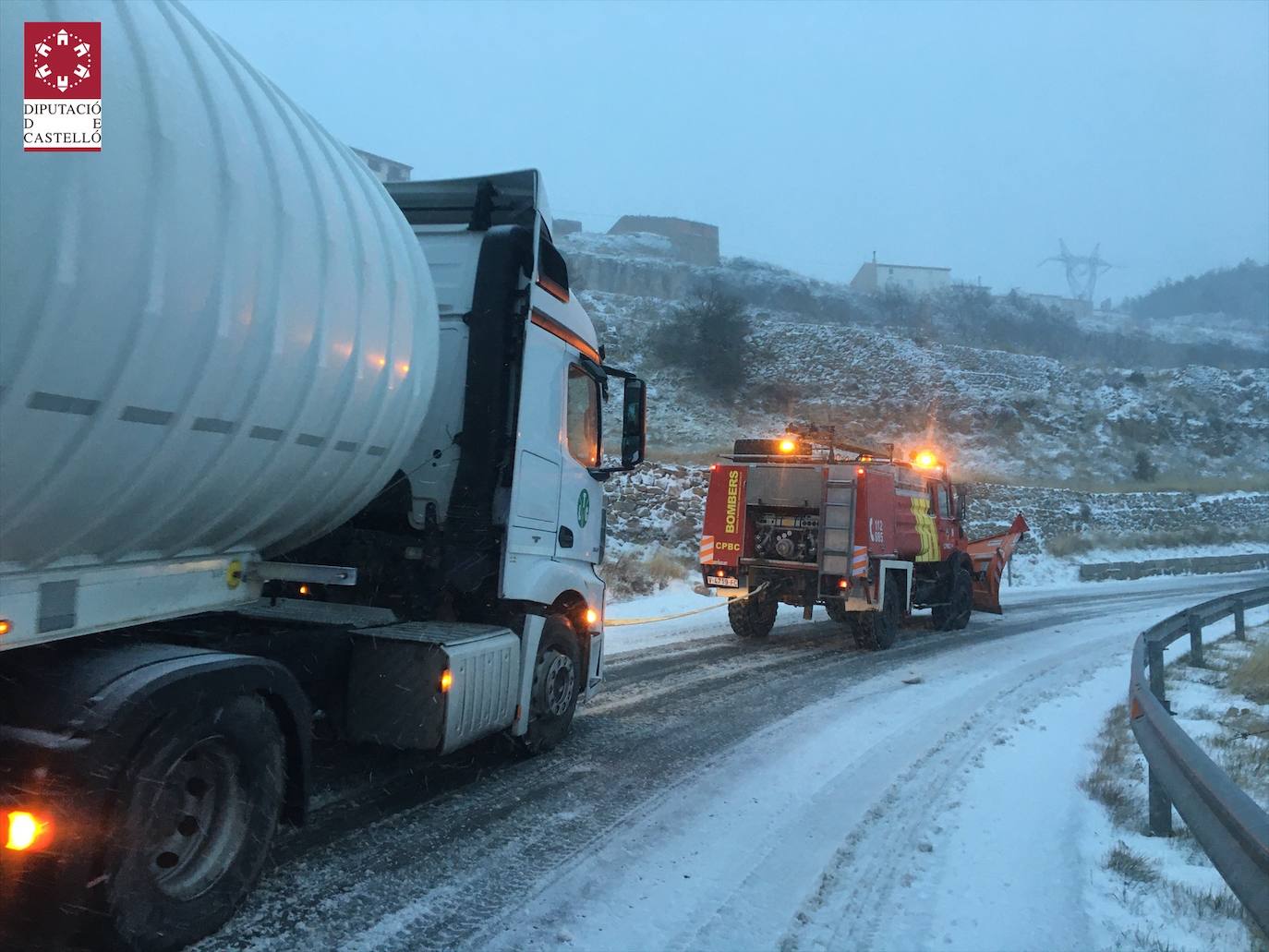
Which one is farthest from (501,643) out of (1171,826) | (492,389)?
(1171,826)

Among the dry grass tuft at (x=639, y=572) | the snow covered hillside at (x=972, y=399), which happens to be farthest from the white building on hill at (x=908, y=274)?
the dry grass tuft at (x=639, y=572)

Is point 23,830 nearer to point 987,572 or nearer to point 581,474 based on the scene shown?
point 581,474

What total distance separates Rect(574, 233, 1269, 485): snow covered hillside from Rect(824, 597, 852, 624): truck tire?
23.0 meters

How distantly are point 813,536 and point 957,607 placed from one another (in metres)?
4.10

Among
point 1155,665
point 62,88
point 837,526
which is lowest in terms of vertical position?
point 1155,665

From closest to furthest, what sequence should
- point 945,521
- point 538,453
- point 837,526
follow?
1. point 538,453
2. point 837,526
3. point 945,521

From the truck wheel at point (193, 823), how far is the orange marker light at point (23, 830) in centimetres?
20

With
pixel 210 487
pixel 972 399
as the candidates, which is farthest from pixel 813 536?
pixel 972 399

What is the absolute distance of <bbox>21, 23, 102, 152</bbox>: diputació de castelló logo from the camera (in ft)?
7.51

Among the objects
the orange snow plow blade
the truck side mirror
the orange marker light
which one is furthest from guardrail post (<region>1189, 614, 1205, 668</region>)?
the orange marker light

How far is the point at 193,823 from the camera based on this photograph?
3.09 m

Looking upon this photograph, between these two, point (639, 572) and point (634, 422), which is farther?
point (639, 572)

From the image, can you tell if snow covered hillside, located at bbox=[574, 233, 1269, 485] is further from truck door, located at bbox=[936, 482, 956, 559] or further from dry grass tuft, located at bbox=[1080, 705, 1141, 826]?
dry grass tuft, located at bbox=[1080, 705, 1141, 826]

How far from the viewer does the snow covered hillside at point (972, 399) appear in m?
41.4
